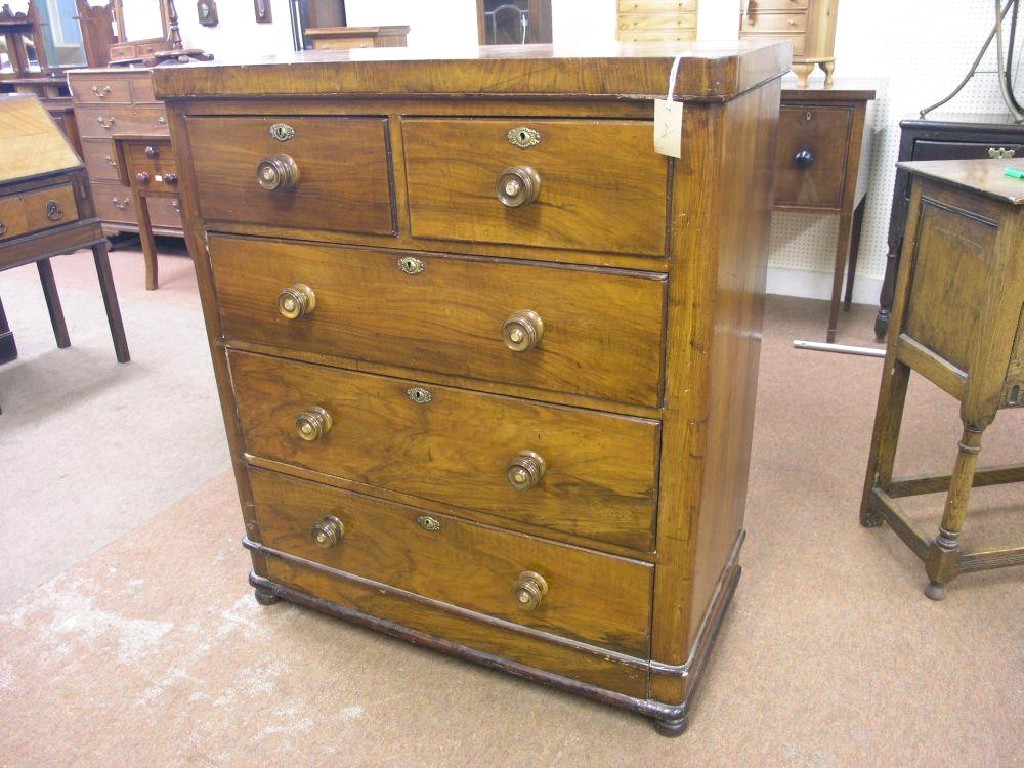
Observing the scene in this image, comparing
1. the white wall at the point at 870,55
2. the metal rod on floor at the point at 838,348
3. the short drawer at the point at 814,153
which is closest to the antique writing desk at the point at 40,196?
the white wall at the point at 870,55

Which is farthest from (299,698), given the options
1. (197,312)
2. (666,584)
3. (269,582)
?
(197,312)

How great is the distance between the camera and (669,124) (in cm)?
105

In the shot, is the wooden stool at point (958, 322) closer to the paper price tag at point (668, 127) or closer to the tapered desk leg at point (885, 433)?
the tapered desk leg at point (885, 433)

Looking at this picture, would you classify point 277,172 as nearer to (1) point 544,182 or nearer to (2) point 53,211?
(1) point 544,182

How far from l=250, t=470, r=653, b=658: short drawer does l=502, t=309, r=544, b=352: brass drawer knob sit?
1.24 feet

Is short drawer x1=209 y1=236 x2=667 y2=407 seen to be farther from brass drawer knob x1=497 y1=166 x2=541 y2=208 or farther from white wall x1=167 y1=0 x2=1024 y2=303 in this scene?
white wall x1=167 y1=0 x2=1024 y2=303

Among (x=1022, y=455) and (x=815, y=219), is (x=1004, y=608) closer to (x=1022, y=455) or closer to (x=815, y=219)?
(x=1022, y=455)

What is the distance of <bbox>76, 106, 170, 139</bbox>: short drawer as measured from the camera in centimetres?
453

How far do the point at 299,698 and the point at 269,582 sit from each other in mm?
309

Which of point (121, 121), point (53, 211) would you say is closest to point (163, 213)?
point (121, 121)

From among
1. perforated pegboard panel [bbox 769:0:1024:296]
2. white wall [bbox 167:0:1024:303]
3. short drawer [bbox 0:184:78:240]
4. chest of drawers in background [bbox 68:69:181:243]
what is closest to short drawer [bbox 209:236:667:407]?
short drawer [bbox 0:184:78:240]

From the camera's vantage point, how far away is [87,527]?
2156 millimetres

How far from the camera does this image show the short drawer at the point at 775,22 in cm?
324

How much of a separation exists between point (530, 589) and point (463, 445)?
27cm
